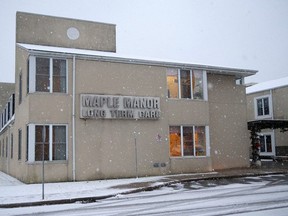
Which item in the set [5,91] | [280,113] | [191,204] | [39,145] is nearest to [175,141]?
[39,145]

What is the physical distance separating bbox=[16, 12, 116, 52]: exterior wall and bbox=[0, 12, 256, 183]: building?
8.0 inches

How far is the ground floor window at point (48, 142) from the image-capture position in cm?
1756

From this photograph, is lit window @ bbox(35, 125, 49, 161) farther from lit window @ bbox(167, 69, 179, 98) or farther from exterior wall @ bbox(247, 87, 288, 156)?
exterior wall @ bbox(247, 87, 288, 156)

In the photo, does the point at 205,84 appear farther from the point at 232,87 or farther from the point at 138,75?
the point at 138,75

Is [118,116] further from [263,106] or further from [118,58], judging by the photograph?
[263,106]

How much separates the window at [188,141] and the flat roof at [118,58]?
3.66 metres

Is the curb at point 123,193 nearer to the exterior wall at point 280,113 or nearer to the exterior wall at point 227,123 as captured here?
the exterior wall at point 227,123

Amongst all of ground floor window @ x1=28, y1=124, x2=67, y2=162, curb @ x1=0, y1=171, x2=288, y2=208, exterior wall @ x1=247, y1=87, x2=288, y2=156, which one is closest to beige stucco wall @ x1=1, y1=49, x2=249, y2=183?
ground floor window @ x1=28, y1=124, x2=67, y2=162

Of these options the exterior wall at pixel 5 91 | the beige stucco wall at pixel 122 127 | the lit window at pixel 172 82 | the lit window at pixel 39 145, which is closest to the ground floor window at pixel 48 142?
the lit window at pixel 39 145

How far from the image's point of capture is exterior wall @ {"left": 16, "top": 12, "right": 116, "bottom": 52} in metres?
24.7

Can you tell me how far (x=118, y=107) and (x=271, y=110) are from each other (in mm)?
18053

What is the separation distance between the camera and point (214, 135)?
75.8 feet

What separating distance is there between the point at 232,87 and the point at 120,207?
15.7 meters

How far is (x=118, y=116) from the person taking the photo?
1948 cm
